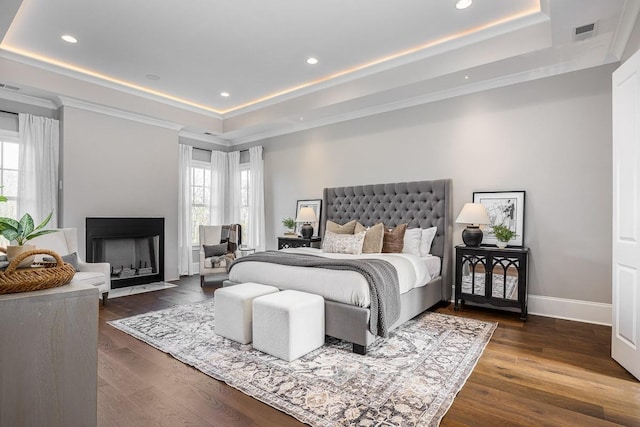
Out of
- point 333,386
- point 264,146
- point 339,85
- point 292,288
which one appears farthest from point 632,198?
point 264,146

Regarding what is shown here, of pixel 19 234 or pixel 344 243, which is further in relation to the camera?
pixel 344 243

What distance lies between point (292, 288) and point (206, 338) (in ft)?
2.98

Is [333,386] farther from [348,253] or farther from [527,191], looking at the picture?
[527,191]

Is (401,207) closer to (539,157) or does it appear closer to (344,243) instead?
(344,243)

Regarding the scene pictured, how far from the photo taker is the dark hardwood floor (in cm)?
194

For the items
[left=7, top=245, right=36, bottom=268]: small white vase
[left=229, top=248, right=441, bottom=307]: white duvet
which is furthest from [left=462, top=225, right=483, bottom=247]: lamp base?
[left=7, top=245, right=36, bottom=268]: small white vase

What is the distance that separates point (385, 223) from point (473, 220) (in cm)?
131

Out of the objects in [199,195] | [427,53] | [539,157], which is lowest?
[199,195]

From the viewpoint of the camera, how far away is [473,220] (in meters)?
3.95

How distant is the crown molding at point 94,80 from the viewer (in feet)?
13.8

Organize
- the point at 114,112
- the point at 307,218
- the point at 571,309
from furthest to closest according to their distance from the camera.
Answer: the point at 307,218, the point at 114,112, the point at 571,309

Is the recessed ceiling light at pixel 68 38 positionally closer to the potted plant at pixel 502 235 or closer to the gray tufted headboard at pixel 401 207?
the gray tufted headboard at pixel 401 207

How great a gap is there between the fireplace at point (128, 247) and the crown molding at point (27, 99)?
171 cm

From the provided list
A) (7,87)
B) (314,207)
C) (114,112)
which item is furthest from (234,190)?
(7,87)
